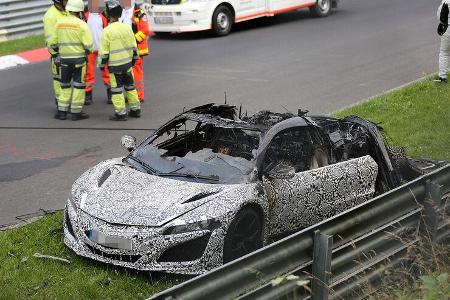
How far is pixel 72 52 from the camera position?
12.9 meters

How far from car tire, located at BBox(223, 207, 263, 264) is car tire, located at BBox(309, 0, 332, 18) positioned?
54.6 ft

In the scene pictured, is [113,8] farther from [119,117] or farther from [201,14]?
[201,14]

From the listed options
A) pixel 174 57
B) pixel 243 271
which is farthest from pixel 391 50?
pixel 243 271

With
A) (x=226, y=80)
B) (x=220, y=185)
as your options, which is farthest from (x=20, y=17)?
(x=220, y=185)

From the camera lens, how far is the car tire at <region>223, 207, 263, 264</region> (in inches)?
273

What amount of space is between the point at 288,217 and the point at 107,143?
194 inches

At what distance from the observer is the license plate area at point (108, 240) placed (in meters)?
6.79

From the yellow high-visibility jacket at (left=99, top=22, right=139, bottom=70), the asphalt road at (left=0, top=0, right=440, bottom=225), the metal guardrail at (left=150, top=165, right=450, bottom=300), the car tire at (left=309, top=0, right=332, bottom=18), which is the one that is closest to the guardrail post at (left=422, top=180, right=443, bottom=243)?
the metal guardrail at (left=150, top=165, right=450, bottom=300)

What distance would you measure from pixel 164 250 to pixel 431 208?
88.0 inches

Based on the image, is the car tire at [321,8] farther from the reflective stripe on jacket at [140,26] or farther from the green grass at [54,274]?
the green grass at [54,274]

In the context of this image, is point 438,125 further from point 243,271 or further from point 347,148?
point 243,271

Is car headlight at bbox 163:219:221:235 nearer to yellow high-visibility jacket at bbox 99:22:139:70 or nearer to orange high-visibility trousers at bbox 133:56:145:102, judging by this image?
yellow high-visibility jacket at bbox 99:22:139:70

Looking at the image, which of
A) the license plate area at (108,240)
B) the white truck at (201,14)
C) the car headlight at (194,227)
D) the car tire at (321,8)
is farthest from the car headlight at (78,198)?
the car tire at (321,8)

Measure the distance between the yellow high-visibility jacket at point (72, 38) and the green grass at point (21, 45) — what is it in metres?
6.10
